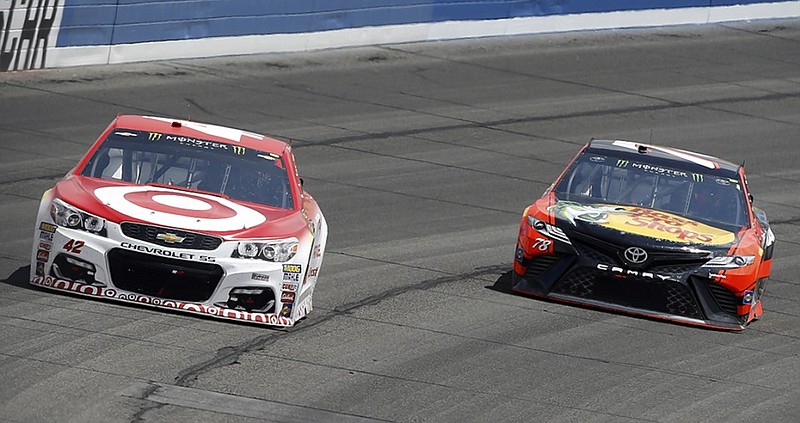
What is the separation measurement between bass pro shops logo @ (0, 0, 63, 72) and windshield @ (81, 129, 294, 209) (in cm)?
849

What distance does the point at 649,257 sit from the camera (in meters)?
11.5

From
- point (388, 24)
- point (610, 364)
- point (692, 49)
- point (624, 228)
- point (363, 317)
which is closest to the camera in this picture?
point (610, 364)

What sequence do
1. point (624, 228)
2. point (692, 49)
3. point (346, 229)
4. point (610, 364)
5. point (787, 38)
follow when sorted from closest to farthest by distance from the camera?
1. point (610, 364)
2. point (624, 228)
3. point (346, 229)
4. point (692, 49)
5. point (787, 38)

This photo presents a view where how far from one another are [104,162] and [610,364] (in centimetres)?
410

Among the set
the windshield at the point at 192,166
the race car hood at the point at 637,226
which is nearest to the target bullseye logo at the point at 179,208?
the windshield at the point at 192,166

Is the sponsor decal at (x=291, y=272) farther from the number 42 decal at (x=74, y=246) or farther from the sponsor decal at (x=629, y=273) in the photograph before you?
the sponsor decal at (x=629, y=273)

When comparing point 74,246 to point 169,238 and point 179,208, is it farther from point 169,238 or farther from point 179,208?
point 179,208

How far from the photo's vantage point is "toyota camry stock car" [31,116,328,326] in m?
9.83

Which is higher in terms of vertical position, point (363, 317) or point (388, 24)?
point (388, 24)

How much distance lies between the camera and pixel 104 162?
1098 cm

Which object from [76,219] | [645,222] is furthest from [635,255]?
[76,219]

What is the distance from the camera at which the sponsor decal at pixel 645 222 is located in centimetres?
1168

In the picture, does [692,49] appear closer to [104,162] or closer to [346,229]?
[346,229]

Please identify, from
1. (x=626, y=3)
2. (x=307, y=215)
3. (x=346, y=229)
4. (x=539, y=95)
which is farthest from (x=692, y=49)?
(x=307, y=215)
